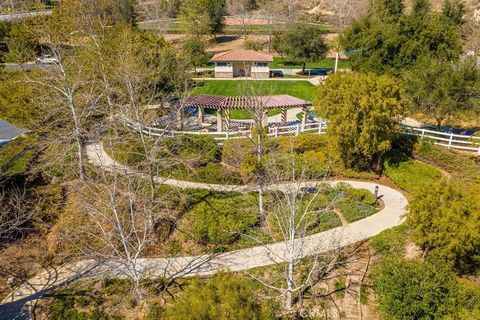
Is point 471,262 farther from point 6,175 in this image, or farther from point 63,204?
point 6,175

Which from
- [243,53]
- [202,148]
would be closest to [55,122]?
[202,148]

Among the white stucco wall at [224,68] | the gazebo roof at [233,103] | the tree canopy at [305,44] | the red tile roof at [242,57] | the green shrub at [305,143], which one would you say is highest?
the tree canopy at [305,44]

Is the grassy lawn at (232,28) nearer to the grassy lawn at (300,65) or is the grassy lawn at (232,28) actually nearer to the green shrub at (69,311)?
the grassy lawn at (300,65)

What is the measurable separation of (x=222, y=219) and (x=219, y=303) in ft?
29.1

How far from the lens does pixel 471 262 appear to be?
14.1 m

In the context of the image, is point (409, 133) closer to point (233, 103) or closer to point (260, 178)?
point (233, 103)

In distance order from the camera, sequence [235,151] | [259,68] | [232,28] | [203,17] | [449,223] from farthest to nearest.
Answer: [232,28], [203,17], [259,68], [235,151], [449,223]

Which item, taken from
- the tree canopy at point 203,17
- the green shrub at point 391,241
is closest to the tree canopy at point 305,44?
the tree canopy at point 203,17

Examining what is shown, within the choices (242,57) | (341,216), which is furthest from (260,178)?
(242,57)

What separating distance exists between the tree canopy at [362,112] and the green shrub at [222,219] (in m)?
6.98

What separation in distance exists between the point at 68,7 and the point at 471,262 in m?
37.2

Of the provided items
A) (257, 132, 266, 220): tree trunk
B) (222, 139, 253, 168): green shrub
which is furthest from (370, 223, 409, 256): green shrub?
(222, 139, 253, 168): green shrub

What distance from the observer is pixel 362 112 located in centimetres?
2080

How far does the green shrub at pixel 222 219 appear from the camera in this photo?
56.9ft
